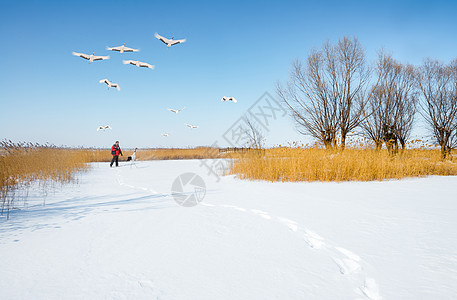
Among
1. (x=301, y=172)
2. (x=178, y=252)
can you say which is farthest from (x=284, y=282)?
(x=301, y=172)

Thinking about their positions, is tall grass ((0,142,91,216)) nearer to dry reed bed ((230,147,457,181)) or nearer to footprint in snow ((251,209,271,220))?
footprint in snow ((251,209,271,220))

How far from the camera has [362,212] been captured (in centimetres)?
343

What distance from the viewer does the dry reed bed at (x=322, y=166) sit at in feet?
23.1

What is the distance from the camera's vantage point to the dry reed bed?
7043 mm

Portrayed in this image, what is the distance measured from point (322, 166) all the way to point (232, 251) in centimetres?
576

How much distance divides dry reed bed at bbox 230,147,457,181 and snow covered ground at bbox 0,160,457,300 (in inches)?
121

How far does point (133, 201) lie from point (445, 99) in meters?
19.2

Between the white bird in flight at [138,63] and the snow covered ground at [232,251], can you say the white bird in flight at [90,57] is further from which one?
the snow covered ground at [232,251]

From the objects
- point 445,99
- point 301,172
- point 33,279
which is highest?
point 445,99

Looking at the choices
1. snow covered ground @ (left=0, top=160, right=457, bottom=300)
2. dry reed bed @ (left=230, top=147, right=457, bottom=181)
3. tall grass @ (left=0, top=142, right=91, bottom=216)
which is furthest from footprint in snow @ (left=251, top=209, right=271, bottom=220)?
tall grass @ (left=0, top=142, right=91, bottom=216)

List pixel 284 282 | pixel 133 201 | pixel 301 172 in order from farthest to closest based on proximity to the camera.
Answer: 1. pixel 301 172
2. pixel 133 201
3. pixel 284 282

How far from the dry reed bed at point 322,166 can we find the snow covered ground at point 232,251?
3083mm

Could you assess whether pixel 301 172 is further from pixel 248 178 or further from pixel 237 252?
pixel 237 252

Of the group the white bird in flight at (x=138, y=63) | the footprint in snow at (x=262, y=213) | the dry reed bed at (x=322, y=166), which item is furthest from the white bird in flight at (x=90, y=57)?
the footprint in snow at (x=262, y=213)
